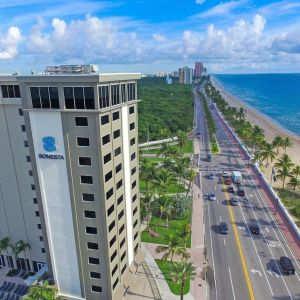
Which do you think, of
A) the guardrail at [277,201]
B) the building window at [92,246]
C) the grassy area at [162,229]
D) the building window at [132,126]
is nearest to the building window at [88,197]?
the building window at [92,246]

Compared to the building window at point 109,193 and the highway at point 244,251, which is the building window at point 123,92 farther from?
the highway at point 244,251

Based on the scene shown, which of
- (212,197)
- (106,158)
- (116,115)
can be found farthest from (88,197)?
(212,197)

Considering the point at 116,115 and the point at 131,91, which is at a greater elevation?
the point at 131,91

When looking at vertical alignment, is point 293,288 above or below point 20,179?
below

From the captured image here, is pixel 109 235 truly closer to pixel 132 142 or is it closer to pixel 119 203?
pixel 119 203

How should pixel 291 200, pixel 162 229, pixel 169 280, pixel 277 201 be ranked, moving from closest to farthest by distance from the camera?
pixel 169 280
pixel 162 229
pixel 277 201
pixel 291 200

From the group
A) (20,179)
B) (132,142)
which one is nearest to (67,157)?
(132,142)

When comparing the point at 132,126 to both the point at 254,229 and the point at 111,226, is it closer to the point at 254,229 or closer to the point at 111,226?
the point at 111,226
